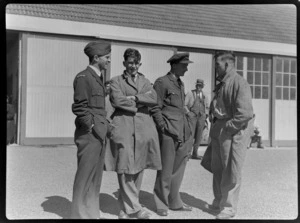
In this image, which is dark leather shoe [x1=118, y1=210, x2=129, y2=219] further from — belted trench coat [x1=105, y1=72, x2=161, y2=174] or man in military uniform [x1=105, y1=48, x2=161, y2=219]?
belted trench coat [x1=105, y1=72, x2=161, y2=174]

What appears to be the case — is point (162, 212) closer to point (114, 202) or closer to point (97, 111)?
point (114, 202)

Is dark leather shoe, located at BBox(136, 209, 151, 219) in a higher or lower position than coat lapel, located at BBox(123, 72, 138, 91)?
lower

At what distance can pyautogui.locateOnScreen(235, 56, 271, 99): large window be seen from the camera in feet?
41.4

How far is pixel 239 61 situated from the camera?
12531 mm

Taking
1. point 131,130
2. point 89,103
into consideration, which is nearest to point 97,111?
point 89,103

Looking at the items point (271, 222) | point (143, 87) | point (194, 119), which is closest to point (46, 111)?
point (194, 119)

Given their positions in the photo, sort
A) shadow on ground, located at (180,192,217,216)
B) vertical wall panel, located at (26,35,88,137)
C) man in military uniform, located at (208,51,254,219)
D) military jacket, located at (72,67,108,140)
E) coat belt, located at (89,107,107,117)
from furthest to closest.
Answer: vertical wall panel, located at (26,35,88,137) < shadow on ground, located at (180,192,217,216) < man in military uniform, located at (208,51,254,219) < coat belt, located at (89,107,107,117) < military jacket, located at (72,67,108,140)

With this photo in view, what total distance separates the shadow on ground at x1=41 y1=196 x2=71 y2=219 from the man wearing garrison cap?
44cm

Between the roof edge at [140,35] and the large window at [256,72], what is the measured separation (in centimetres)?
31

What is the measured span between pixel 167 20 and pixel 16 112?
15.4 feet

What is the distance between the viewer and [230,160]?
5020 millimetres

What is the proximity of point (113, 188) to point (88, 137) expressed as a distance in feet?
7.50

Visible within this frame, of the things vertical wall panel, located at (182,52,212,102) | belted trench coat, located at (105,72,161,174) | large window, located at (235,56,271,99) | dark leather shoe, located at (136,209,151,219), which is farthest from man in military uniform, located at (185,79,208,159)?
dark leather shoe, located at (136,209,151,219)

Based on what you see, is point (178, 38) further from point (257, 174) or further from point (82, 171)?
point (82, 171)
